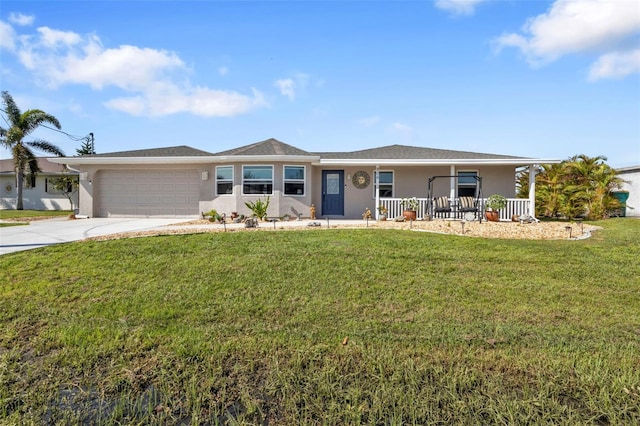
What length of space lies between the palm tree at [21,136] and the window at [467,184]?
24.8 m

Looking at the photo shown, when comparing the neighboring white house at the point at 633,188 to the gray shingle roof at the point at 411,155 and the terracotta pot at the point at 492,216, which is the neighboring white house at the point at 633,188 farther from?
the terracotta pot at the point at 492,216

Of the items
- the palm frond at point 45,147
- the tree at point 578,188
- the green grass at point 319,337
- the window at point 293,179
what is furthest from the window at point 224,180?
the palm frond at point 45,147

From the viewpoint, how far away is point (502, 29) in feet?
35.3

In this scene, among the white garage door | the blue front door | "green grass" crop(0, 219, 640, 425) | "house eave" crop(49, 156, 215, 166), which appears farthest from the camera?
the white garage door

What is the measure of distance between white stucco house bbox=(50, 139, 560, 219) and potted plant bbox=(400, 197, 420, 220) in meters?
0.27

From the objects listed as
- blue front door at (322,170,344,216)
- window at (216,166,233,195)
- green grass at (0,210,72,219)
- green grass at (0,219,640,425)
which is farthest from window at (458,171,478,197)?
green grass at (0,210,72,219)

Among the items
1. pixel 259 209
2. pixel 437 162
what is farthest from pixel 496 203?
pixel 259 209

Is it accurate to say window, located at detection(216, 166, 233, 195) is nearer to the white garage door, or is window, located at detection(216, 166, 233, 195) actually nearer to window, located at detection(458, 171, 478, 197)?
the white garage door

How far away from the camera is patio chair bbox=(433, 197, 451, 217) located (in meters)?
12.5

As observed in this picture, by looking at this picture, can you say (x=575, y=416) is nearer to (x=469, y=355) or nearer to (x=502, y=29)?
(x=469, y=355)

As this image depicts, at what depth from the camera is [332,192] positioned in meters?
15.5

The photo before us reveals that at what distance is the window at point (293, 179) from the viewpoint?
14.5m

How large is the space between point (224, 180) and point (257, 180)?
1561mm

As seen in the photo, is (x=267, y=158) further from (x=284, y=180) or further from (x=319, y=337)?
(x=319, y=337)
